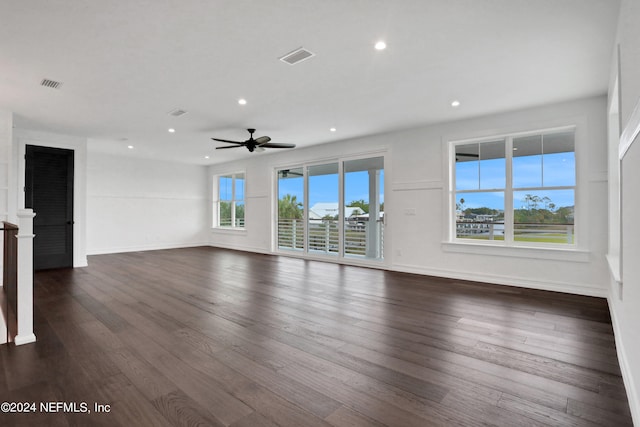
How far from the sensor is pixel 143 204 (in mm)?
9141

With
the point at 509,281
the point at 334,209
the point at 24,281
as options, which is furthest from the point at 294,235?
the point at 24,281

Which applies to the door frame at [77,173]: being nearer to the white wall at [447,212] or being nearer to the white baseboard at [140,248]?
the white baseboard at [140,248]

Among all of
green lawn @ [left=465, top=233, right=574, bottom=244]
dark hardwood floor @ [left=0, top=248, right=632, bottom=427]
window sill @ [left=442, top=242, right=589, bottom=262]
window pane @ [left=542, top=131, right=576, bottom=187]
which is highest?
window pane @ [left=542, top=131, right=576, bottom=187]

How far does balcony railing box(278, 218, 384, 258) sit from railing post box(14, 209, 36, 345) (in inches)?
207

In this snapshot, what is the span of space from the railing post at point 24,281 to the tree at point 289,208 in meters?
5.59

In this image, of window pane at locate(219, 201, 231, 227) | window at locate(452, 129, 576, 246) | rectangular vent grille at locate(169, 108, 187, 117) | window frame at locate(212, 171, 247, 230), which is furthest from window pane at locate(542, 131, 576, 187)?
window pane at locate(219, 201, 231, 227)

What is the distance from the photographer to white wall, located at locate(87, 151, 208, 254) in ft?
27.2

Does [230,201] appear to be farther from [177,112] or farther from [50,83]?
[50,83]

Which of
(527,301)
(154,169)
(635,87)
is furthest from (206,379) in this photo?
(154,169)

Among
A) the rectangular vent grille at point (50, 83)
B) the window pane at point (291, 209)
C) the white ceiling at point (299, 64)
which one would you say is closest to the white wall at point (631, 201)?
the white ceiling at point (299, 64)

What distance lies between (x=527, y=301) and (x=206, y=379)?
3789 mm

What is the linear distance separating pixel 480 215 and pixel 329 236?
3.28 m

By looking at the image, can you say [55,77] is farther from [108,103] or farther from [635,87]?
[635,87]

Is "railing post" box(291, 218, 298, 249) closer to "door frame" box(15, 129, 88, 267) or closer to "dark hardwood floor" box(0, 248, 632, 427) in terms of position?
"dark hardwood floor" box(0, 248, 632, 427)
